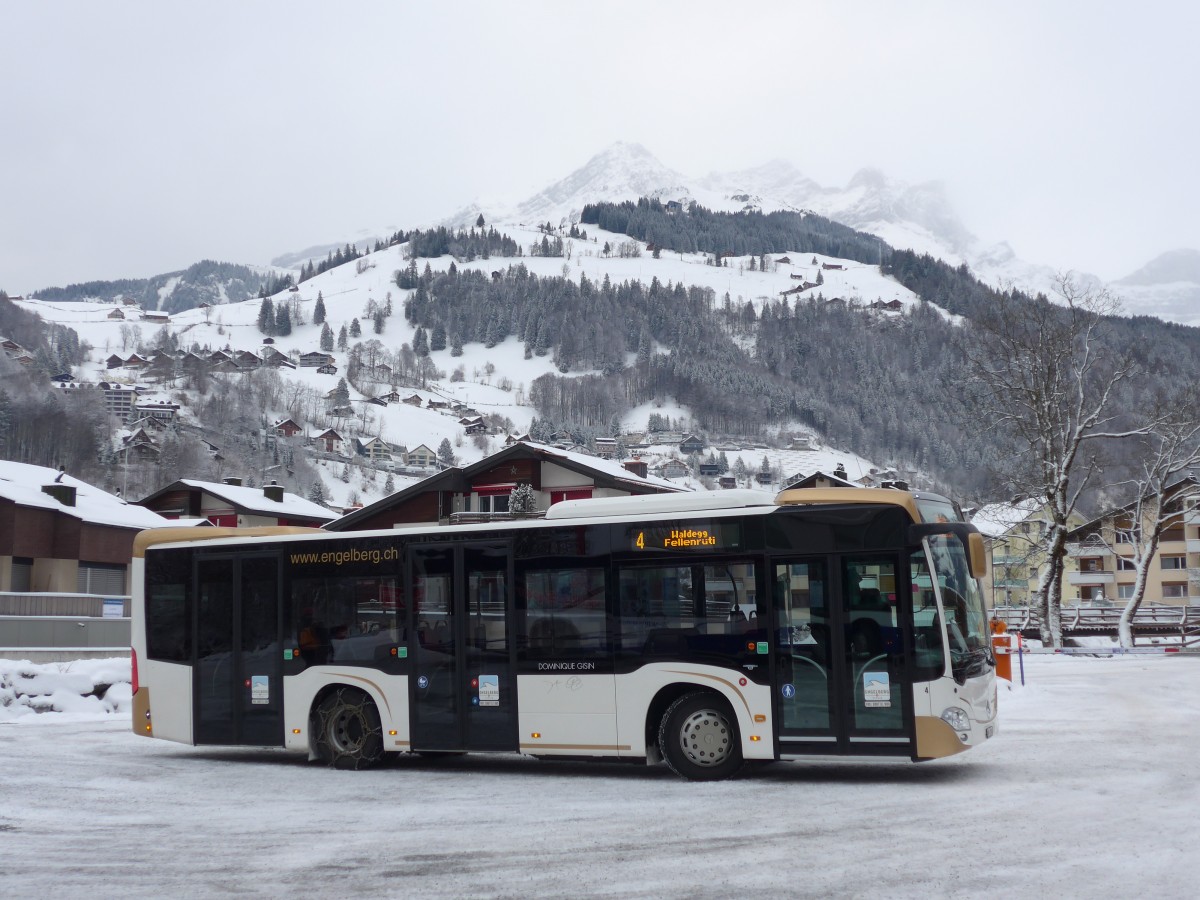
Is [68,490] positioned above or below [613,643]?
above

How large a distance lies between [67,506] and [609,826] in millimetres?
46407

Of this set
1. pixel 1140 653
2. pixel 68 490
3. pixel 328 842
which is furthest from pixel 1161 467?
pixel 68 490

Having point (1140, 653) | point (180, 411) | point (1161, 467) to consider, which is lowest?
point (1140, 653)

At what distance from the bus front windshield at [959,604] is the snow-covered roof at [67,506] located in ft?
145

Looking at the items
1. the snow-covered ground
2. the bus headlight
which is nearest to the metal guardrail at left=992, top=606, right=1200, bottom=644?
the snow-covered ground

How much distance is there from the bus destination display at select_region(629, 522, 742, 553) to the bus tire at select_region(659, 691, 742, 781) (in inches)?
59.6

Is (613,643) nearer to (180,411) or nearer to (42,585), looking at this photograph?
(42,585)

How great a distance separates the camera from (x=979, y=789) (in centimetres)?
1082

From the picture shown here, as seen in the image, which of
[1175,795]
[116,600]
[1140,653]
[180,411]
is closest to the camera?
[1175,795]

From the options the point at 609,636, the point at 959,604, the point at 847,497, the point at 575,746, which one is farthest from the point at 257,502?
the point at 959,604

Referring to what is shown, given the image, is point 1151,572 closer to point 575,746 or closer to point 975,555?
point 975,555

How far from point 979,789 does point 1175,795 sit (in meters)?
1.64

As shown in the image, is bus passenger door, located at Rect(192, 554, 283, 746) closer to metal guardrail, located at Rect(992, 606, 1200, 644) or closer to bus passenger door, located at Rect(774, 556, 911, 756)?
bus passenger door, located at Rect(774, 556, 911, 756)

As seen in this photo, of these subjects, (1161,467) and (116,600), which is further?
(1161,467)
